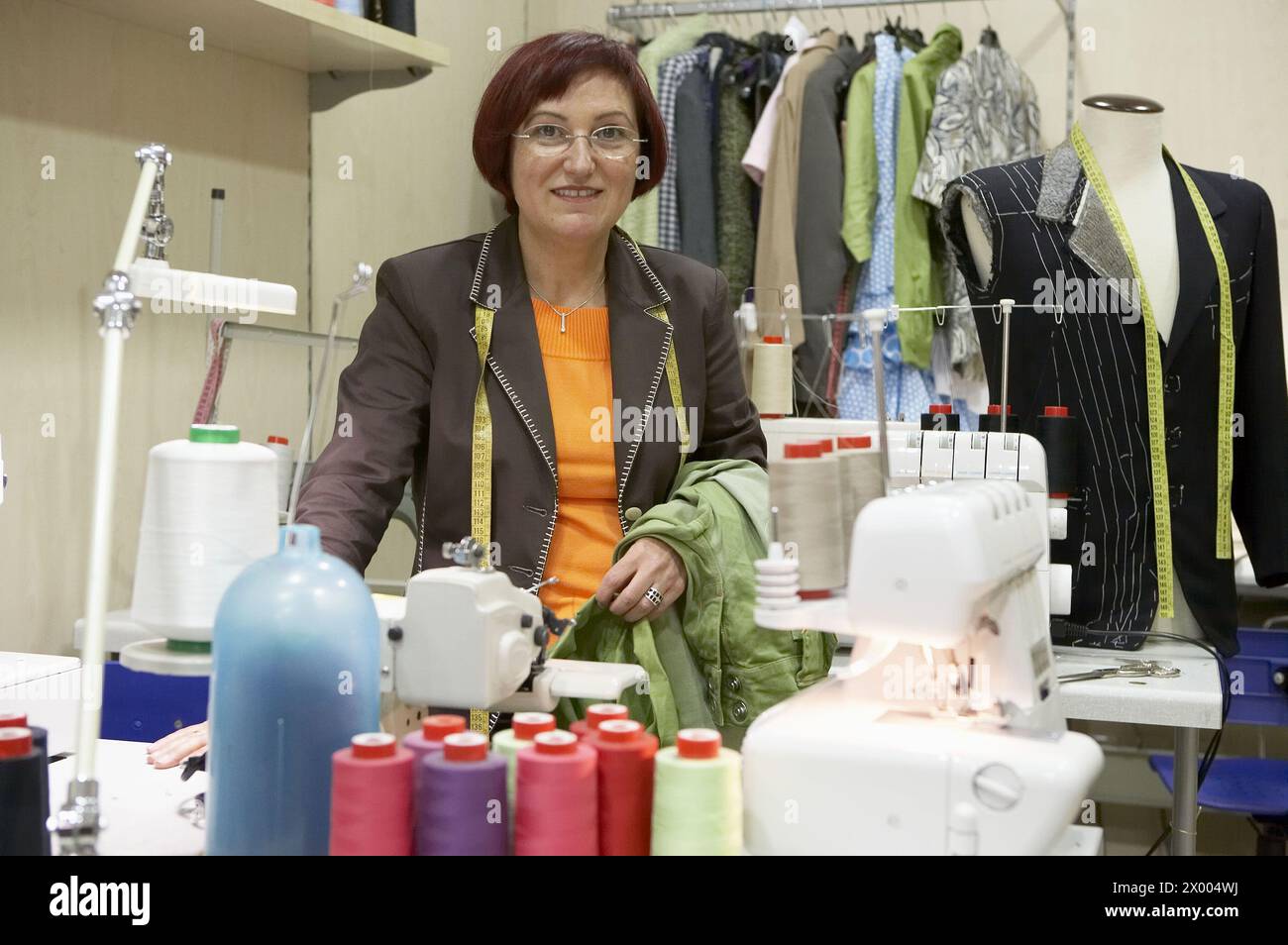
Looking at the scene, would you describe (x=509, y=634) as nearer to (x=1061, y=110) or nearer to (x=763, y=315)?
(x=763, y=315)

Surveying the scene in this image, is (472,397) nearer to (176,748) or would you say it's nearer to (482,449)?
(482,449)

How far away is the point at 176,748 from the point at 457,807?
597 mm

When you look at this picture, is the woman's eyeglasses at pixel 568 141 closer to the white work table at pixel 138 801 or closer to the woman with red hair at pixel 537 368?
the woman with red hair at pixel 537 368

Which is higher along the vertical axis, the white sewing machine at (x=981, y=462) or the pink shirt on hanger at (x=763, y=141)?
the pink shirt on hanger at (x=763, y=141)

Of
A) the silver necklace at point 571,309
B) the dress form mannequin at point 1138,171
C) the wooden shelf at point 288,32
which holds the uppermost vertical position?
the wooden shelf at point 288,32

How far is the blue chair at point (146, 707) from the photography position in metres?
2.12

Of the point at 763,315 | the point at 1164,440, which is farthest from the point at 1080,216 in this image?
the point at 763,315

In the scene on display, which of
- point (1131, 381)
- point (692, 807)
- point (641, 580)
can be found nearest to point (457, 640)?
point (692, 807)

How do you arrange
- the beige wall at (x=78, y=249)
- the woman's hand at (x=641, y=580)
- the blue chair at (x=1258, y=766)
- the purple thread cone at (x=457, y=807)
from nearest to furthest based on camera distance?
1. the purple thread cone at (x=457, y=807)
2. the woman's hand at (x=641, y=580)
3. the beige wall at (x=78, y=249)
4. the blue chair at (x=1258, y=766)

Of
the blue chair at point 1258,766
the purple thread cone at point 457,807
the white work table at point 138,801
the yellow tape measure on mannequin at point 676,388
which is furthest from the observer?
the blue chair at point 1258,766

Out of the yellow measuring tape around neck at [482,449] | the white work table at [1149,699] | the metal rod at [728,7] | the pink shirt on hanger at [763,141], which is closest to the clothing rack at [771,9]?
the metal rod at [728,7]

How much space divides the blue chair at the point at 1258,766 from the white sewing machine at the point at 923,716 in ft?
5.48

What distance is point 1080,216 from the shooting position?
2559 mm
